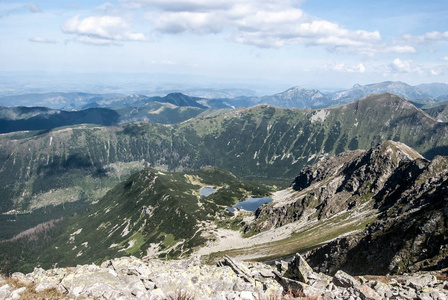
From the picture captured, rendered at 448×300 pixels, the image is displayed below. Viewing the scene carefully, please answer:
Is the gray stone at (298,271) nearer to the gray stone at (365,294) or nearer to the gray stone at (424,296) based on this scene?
the gray stone at (365,294)

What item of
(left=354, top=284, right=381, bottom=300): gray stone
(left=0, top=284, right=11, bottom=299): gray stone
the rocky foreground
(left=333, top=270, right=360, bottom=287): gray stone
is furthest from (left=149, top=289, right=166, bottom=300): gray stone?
(left=333, top=270, right=360, bottom=287): gray stone

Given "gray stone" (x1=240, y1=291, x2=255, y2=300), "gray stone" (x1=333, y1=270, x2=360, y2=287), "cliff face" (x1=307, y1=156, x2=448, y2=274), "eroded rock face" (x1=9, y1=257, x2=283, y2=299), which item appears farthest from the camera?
"cliff face" (x1=307, y1=156, x2=448, y2=274)

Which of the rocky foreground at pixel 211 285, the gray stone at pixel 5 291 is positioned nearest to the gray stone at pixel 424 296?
the rocky foreground at pixel 211 285

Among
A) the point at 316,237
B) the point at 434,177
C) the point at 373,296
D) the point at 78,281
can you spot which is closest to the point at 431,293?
the point at 373,296

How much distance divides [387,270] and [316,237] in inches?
3247

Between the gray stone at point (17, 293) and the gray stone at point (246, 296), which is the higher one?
the gray stone at point (246, 296)

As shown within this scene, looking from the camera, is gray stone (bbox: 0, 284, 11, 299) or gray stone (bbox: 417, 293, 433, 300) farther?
gray stone (bbox: 417, 293, 433, 300)

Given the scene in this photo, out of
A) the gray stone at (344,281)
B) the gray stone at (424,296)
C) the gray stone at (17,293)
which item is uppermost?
the gray stone at (17,293)

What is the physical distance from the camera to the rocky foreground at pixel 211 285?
28.7m

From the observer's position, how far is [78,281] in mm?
30297

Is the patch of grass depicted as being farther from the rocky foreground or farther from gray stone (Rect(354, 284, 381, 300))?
gray stone (Rect(354, 284, 381, 300))

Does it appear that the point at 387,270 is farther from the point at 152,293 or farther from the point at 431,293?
the point at 152,293

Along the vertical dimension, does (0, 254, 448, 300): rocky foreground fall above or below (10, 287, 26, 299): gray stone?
below

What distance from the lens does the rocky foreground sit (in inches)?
1131
